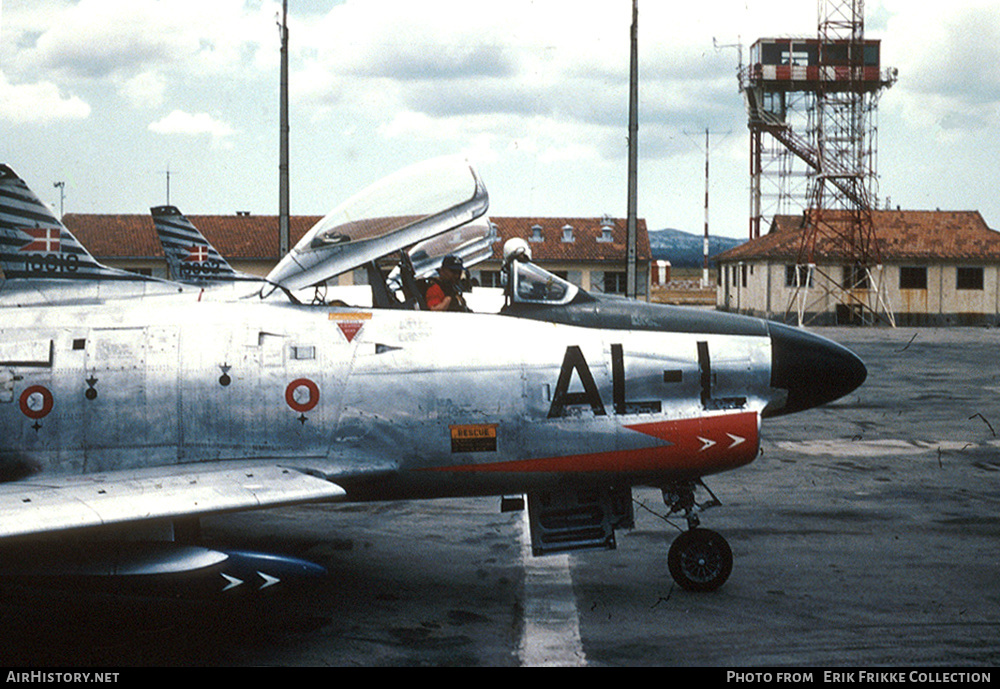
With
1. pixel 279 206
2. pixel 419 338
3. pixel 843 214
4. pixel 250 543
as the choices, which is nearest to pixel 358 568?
pixel 250 543

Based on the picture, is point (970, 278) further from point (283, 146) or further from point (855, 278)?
point (283, 146)

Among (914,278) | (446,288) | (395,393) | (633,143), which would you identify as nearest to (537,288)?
(446,288)

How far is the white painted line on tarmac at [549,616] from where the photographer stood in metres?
5.81

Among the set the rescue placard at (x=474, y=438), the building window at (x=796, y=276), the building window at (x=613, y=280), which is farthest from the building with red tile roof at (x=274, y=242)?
the rescue placard at (x=474, y=438)

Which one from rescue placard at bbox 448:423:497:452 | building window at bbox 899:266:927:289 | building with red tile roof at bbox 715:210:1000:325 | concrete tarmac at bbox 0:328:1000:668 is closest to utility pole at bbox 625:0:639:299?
concrete tarmac at bbox 0:328:1000:668

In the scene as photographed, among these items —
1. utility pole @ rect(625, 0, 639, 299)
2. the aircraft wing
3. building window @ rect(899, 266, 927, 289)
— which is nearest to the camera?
the aircraft wing

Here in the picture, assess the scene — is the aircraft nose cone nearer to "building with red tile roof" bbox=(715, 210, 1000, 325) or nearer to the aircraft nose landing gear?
the aircraft nose landing gear

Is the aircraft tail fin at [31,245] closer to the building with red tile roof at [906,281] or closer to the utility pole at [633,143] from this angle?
the utility pole at [633,143]

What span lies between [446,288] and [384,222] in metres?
0.88

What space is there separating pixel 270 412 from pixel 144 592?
1460mm

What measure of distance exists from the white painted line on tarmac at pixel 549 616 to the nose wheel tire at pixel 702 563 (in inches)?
31.9

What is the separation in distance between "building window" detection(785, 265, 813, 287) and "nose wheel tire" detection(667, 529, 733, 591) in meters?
40.0

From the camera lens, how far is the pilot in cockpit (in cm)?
745

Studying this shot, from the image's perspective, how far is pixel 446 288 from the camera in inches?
300
